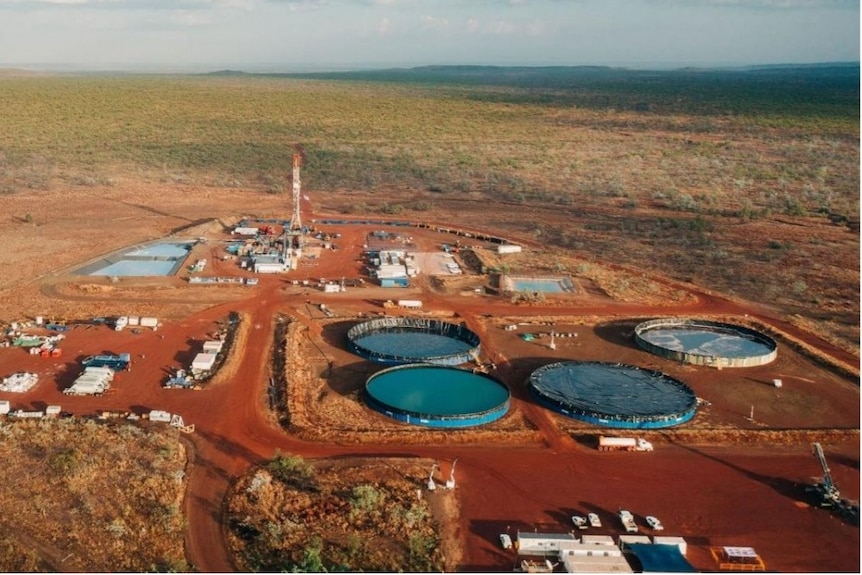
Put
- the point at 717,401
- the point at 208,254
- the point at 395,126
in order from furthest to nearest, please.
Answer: the point at 395,126
the point at 208,254
the point at 717,401


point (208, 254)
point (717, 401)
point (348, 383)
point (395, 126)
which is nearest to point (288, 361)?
point (348, 383)

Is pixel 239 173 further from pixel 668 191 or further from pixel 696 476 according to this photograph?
pixel 696 476

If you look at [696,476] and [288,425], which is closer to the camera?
[696,476]

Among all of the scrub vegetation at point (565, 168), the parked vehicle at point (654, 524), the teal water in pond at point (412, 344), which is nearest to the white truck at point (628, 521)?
the parked vehicle at point (654, 524)

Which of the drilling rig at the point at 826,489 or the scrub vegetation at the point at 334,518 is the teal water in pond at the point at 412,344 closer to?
the scrub vegetation at the point at 334,518


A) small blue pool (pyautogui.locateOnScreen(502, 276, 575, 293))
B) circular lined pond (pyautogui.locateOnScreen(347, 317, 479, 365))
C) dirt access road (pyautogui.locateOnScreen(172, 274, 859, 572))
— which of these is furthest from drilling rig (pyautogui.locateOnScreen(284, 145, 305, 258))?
dirt access road (pyautogui.locateOnScreen(172, 274, 859, 572))

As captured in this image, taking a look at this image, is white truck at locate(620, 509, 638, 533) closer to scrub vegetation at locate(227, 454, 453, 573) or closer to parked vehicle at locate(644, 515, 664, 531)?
parked vehicle at locate(644, 515, 664, 531)

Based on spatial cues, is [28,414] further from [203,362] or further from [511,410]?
[511,410]
